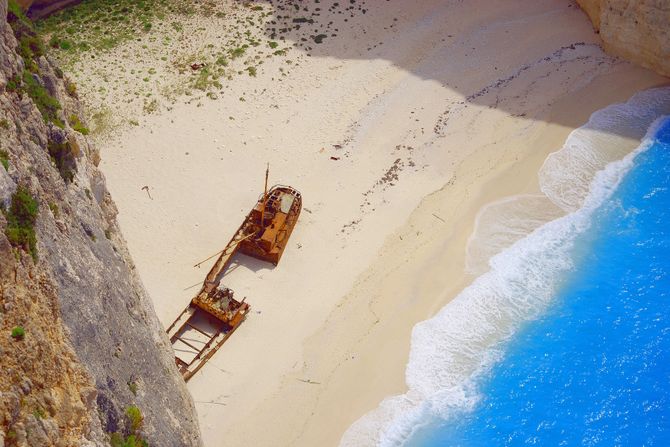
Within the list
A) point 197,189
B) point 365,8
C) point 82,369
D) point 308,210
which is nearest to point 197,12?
point 365,8

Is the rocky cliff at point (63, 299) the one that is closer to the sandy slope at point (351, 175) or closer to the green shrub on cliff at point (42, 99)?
the green shrub on cliff at point (42, 99)

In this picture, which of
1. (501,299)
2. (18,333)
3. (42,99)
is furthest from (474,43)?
(18,333)

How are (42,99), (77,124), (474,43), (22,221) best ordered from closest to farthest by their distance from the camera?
(22,221) → (42,99) → (77,124) → (474,43)

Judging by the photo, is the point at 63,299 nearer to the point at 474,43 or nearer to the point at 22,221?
the point at 22,221

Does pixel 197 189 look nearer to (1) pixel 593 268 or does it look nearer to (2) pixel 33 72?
(2) pixel 33 72

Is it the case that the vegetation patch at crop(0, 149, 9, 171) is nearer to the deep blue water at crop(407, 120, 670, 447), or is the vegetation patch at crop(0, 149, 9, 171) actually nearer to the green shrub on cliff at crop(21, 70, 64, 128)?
the green shrub on cliff at crop(21, 70, 64, 128)

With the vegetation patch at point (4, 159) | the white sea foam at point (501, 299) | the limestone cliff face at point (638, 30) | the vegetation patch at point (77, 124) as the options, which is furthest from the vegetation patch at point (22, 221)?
the limestone cliff face at point (638, 30)

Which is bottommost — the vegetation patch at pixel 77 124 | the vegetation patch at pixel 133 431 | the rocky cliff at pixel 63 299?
the vegetation patch at pixel 133 431

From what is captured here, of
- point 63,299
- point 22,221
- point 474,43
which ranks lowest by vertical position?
point 63,299
